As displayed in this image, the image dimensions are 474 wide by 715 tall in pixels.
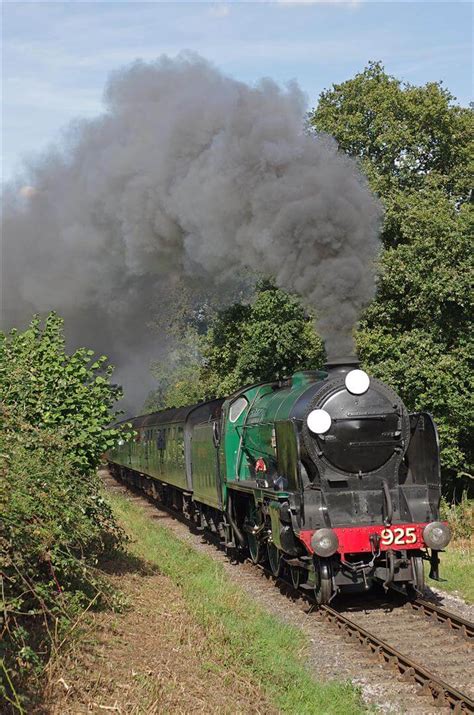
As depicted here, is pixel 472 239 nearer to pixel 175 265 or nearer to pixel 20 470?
pixel 175 265

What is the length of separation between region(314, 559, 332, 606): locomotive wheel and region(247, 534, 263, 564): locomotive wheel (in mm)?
2336

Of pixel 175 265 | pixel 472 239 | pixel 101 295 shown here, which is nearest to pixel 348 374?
pixel 175 265

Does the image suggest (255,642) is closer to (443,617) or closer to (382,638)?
(382,638)

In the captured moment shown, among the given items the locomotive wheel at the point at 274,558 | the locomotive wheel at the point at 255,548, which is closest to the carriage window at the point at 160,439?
the locomotive wheel at the point at 255,548

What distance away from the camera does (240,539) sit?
12.6 meters

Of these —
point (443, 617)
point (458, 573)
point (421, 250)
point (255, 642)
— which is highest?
point (421, 250)

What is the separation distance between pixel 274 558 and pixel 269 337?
11318 millimetres

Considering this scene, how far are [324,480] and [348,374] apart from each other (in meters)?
1.24

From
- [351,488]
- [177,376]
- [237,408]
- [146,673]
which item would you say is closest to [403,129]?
[237,408]

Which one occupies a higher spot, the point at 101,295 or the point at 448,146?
the point at 448,146

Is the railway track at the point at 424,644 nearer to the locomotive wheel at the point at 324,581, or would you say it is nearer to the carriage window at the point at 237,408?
the locomotive wheel at the point at 324,581

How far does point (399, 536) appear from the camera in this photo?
29.7ft

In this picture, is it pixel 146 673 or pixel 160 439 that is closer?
pixel 146 673

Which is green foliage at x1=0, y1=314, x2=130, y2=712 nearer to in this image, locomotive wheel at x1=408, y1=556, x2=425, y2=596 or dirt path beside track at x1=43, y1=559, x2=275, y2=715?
dirt path beside track at x1=43, y1=559, x2=275, y2=715
